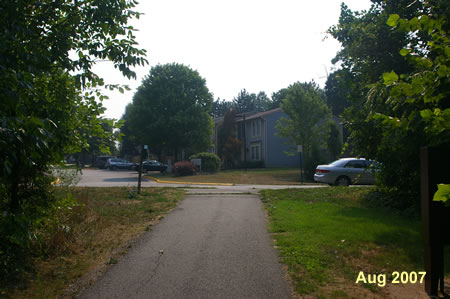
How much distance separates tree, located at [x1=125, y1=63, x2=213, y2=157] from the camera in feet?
143

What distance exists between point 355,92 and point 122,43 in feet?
26.5

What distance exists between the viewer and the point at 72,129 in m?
5.57

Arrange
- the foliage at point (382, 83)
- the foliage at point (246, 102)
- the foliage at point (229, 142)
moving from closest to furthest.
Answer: the foliage at point (382, 83), the foliage at point (229, 142), the foliage at point (246, 102)

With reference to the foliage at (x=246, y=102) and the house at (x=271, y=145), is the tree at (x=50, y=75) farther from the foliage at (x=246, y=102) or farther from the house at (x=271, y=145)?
the foliage at (x=246, y=102)

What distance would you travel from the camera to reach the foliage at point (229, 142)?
49.6 metres

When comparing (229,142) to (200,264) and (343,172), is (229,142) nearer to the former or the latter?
(343,172)

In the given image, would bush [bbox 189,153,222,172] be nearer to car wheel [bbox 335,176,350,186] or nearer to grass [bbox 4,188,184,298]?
car wheel [bbox 335,176,350,186]

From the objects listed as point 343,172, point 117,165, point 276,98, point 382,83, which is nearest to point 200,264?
point 382,83

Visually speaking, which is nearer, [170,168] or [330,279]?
[330,279]

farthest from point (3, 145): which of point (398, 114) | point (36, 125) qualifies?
point (398, 114)

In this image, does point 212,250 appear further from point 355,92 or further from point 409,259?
point 355,92
